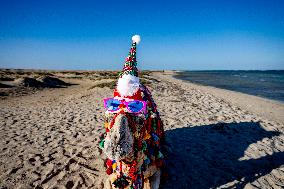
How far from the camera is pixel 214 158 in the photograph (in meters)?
6.42

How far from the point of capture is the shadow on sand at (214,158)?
5.31 metres

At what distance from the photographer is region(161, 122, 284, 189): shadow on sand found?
17.4 feet

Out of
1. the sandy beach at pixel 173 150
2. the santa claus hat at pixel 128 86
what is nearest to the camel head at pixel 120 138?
the santa claus hat at pixel 128 86

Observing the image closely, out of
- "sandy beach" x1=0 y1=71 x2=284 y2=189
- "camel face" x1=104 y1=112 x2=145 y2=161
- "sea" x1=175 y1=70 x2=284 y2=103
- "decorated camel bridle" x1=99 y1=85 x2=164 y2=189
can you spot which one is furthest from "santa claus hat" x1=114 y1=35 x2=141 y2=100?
"sea" x1=175 y1=70 x2=284 y2=103

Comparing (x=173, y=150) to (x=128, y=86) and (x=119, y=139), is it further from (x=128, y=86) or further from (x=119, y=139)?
(x=119, y=139)

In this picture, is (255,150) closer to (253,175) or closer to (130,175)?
(253,175)

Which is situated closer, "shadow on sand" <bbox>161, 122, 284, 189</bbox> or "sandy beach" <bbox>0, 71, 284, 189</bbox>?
"sandy beach" <bbox>0, 71, 284, 189</bbox>

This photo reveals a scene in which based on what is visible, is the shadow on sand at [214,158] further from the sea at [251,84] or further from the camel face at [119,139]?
the sea at [251,84]

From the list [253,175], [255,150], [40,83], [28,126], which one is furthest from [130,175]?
[40,83]

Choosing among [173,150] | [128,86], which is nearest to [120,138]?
[128,86]

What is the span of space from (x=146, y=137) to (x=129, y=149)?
32.1 inches

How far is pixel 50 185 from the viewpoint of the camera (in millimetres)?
4828

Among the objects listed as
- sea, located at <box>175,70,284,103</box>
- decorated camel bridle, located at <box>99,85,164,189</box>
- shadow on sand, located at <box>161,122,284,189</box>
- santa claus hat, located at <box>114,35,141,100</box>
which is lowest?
sea, located at <box>175,70,284,103</box>

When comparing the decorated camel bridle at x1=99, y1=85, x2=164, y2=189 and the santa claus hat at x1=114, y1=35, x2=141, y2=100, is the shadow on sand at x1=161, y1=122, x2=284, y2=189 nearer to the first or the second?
the decorated camel bridle at x1=99, y1=85, x2=164, y2=189
